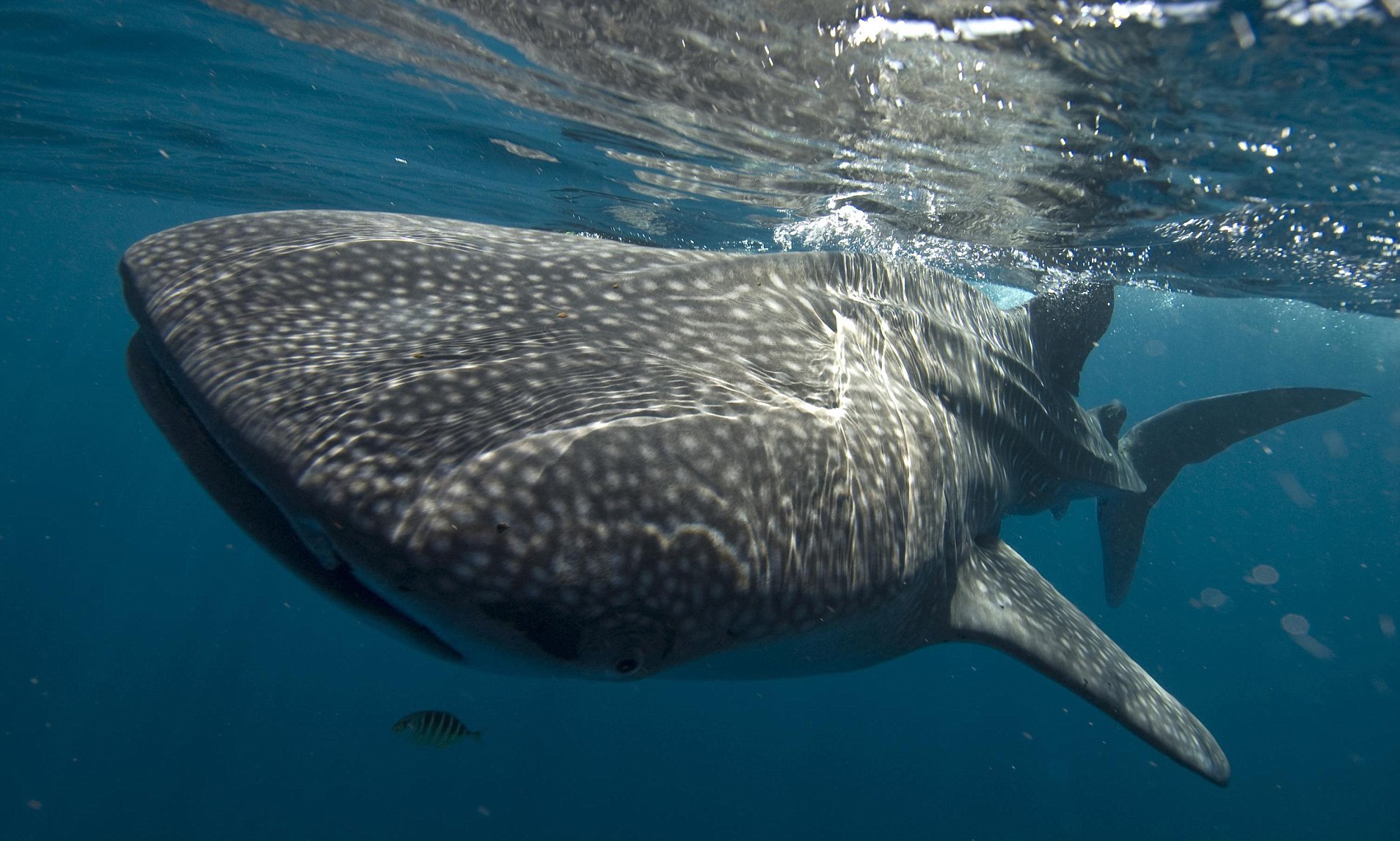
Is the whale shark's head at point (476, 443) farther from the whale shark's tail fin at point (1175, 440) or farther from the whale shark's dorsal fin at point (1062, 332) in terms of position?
the whale shark's tail fin at point (1175, 440)

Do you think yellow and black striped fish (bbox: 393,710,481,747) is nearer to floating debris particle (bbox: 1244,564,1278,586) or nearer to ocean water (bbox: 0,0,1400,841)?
ocean water (bbox: 0,0,1400,841)

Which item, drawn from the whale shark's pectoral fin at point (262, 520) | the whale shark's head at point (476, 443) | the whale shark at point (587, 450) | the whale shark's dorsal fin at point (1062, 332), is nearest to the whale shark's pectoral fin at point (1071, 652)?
the whale shark at point (587, 450)

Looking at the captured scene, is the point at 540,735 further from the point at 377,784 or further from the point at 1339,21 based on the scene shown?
the point at 1339,21

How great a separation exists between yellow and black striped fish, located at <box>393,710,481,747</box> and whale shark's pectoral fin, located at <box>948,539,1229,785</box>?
15.6 ft

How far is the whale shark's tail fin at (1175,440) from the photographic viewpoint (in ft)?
24.2

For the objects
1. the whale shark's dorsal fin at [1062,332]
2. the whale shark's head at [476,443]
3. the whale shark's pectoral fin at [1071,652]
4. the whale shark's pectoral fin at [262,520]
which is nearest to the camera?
the whale shark's head at [476,443]

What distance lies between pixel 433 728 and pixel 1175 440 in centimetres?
838

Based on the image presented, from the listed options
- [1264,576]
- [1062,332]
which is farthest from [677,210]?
[1264,576]

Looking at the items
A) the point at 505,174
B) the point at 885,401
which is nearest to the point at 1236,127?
the point at 885,401

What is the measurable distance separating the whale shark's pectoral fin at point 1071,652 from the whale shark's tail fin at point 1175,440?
14.5ft

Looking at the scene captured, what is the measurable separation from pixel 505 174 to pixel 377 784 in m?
17.8

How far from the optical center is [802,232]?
15.3 m

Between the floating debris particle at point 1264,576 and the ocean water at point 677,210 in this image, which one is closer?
the ocean water at point 677,210

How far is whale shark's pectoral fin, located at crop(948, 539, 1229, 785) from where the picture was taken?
3.46m
